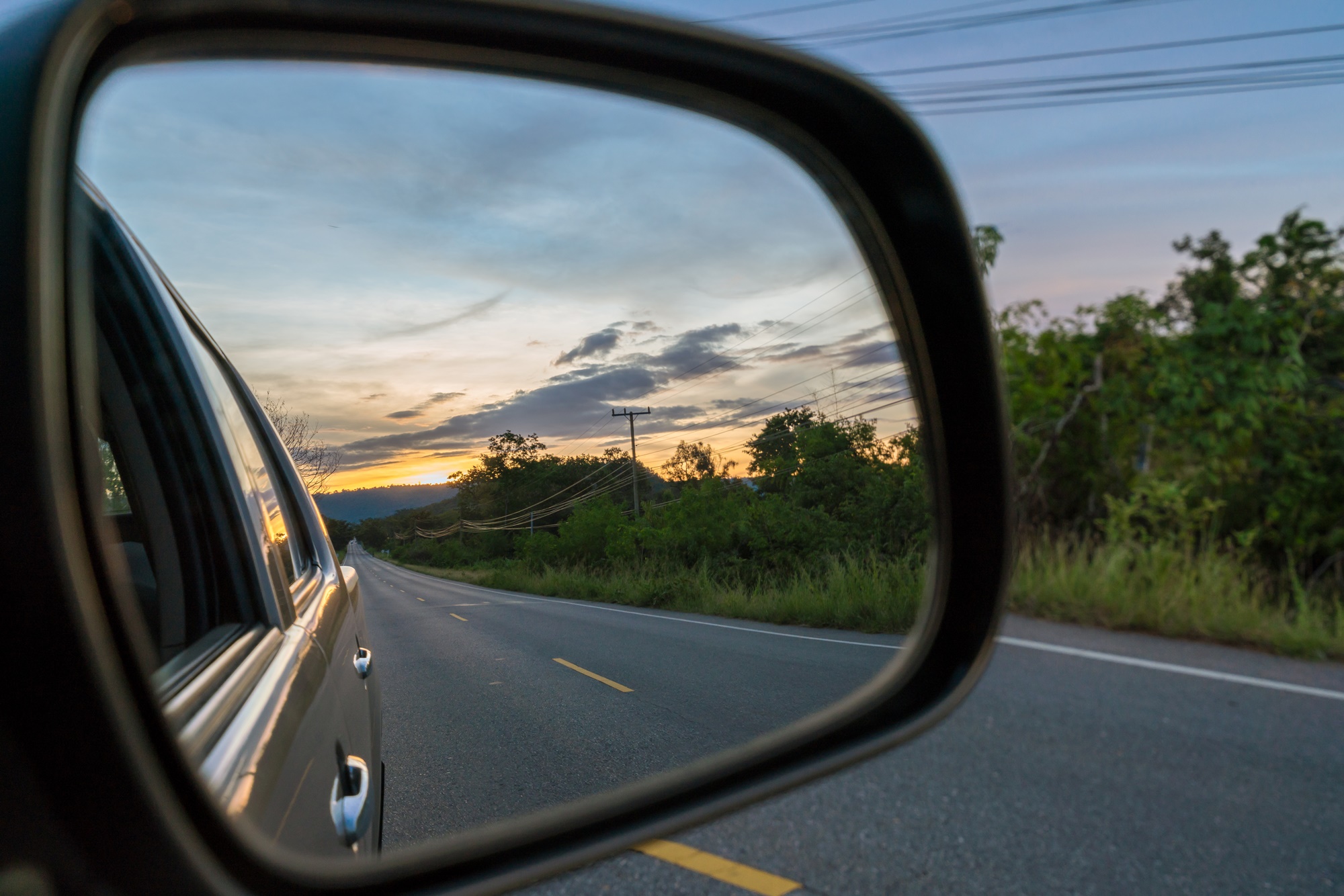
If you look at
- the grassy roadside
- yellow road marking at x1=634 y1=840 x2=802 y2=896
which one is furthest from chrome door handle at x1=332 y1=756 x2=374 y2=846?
yellow road marking at x1=634 y1=840 x2=802 y2=896

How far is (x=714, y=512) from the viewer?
194cm

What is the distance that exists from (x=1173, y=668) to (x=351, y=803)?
726 centimetres

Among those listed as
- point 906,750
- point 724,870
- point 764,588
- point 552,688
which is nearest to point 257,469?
point 552,688

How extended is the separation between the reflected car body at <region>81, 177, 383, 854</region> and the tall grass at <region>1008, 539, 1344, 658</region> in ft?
27.3

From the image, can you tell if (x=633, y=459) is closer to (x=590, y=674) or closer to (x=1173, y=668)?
(x=590, y=674)

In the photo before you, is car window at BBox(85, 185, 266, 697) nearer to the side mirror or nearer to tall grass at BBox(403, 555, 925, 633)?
the side mirror

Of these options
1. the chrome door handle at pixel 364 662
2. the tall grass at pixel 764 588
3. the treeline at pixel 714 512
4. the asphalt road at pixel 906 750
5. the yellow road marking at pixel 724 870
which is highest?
the treeline at pixel 714 512

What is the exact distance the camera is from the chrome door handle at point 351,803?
1131 mm

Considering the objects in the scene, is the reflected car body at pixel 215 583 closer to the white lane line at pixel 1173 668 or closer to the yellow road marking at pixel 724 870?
the yellow road marking at pixel 724 870

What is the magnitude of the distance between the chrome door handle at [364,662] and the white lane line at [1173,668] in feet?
15.4

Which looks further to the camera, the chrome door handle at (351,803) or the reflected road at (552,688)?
the reflected road at (552,688)

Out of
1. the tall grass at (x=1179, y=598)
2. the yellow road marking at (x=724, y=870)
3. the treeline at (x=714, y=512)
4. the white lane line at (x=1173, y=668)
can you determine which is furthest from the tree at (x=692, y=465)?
the tall grass at (x=1179, y=598)

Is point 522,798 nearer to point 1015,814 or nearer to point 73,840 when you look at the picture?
point 73,840

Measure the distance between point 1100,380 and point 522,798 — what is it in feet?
37.1
